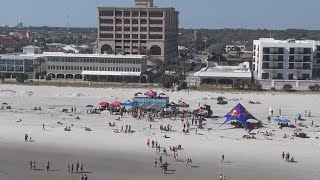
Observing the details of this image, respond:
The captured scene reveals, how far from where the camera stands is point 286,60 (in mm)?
88750

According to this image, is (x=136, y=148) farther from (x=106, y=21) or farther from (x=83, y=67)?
(x=106, y=21)

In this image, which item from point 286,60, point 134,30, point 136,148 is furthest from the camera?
point 134,30

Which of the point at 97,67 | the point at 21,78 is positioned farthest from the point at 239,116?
the point at 21,78

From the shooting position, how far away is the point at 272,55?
291 feet

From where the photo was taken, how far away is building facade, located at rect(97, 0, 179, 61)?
124 m

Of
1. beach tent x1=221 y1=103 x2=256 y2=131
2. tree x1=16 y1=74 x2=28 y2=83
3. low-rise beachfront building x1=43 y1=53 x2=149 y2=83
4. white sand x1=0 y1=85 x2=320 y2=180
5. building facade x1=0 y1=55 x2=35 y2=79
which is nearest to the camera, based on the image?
white sand x1=0 y1=85 x2=320 y2=180

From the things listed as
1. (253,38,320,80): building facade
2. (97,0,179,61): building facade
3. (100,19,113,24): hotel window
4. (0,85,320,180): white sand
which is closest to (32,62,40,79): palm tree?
(0,85,320,180): white sand

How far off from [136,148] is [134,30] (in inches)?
3317

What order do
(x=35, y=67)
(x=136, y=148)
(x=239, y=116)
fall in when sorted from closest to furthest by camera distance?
(x=136, y=148) → (x=239, y=116) → (x=35, y=67)

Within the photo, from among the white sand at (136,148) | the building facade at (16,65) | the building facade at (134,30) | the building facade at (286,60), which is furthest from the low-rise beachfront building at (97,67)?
the building facade at (134,30)

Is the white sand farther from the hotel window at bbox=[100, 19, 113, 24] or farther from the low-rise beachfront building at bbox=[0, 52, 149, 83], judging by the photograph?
the hotel window at bbox=[100, 19, 113, 24]

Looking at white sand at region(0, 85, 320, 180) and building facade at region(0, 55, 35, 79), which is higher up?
building facade at region(0, 55, 35, 79)

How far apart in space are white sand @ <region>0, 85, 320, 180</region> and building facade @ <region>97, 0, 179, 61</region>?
60335 mm

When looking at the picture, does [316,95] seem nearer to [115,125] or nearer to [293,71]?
[293,71]
